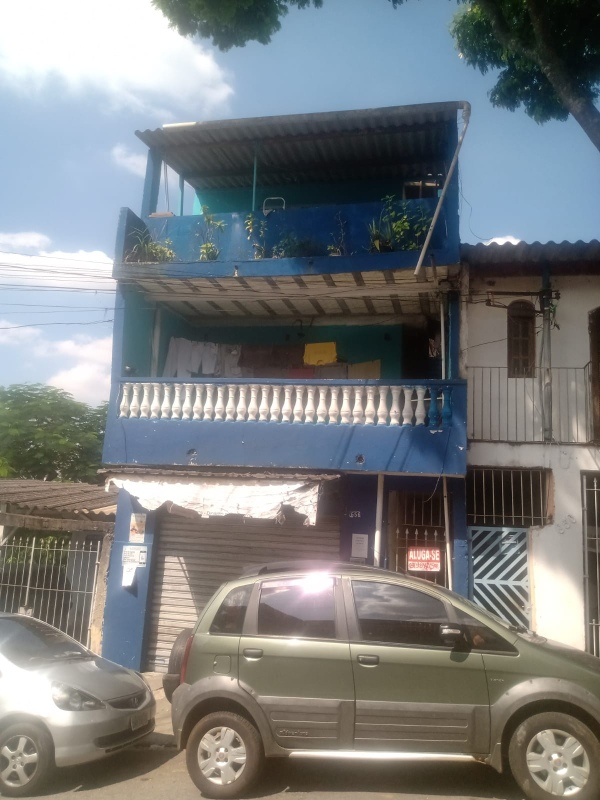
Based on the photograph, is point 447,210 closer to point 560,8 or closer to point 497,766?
point 560,8

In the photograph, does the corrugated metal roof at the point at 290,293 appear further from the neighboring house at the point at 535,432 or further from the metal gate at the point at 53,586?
the metal gate at the point at 53,586

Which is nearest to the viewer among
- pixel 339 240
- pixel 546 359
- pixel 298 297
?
pixel 546 359

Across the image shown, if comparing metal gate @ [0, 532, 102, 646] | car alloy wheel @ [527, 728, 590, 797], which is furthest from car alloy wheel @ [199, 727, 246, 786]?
metal gate @ [0, 532, 102, 646]

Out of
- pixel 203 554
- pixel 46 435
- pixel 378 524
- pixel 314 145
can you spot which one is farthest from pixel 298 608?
pixel 46 435

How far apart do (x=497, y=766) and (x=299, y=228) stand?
24.8ft

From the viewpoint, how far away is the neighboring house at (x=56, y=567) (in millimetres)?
9312

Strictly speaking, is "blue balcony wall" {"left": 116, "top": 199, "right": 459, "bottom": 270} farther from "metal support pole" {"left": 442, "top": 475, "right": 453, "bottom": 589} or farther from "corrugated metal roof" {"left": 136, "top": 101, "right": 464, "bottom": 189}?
"metal support pole" {"left": 442, "top": 475, "right": 453, "bottom": 589}

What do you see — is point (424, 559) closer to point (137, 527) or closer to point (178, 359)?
point (137, 527)

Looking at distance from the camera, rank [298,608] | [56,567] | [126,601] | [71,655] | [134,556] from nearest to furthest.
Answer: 1. [298,608]
2. [71,655]
3. [126,601]
4. [134,556]
5. [56,567]

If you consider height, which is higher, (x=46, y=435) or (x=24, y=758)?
(x=46, y=435)

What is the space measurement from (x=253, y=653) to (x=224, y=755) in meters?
0.77

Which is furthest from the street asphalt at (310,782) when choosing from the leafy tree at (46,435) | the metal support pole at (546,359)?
the leafy tree at (46,435)

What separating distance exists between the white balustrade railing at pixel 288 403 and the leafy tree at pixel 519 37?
13.6 feet

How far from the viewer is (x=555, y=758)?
4316 mm
